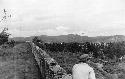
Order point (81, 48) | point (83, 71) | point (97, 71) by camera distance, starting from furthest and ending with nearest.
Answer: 1. point (81, 48)
2. point (97, 71)
3. point (83, 71)

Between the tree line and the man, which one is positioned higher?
the man

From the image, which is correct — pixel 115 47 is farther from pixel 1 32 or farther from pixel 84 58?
pixel 84 58

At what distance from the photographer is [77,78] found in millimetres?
4902

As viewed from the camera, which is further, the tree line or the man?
the tree line

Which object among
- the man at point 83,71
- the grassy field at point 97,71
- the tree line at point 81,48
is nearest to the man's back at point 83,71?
the man at point 83,71

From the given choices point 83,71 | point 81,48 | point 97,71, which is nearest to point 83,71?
point 83,71

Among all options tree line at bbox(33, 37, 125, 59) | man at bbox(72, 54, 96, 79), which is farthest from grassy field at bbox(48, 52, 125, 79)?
tree line at bbox(33, 37, 125, 59)

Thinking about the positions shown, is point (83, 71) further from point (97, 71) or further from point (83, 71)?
point (97, 71)

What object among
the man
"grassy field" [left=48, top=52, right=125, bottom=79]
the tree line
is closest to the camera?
the man

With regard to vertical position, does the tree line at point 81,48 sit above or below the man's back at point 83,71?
below

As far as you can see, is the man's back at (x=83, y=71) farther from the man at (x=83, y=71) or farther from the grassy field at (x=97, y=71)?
the grassy field at (x=97, y=71)

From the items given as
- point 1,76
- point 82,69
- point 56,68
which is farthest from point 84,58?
point 1,76

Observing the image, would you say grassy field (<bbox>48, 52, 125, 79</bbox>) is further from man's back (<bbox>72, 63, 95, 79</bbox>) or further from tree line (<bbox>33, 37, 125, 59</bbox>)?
tree line (<bbox>33, 37, 125, 59</bbox>)

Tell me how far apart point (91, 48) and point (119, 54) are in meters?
13.1
